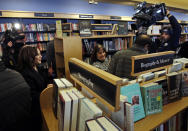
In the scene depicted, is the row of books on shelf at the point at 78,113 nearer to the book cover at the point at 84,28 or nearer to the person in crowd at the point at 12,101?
the person in crowd at the point at 12,101

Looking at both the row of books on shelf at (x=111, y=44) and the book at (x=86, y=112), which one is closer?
the book at (x=86, y=112)

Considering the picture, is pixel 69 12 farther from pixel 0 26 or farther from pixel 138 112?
pixel 138 112

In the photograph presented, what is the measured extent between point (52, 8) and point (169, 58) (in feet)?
16.6

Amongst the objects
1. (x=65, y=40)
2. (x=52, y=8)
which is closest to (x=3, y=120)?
(x=65, y=40)

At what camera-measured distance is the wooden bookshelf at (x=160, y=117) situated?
0.88 meters

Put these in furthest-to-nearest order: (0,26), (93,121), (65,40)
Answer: (0,26)
(65,40)
(93,121)

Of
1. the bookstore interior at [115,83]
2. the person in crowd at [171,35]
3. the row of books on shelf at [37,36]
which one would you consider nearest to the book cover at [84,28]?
the bookstore interior at [115,83]

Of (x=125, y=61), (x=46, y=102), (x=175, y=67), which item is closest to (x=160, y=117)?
(x=175, y=67)

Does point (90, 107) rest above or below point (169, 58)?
below

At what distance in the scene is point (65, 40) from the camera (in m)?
1.95

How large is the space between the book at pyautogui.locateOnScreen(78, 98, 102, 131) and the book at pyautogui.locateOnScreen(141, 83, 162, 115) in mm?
429

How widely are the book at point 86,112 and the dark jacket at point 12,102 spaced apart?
0.38 metres

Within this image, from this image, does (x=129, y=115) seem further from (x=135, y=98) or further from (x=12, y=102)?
(x=12, y=102)

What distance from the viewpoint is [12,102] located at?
31.3 inches
